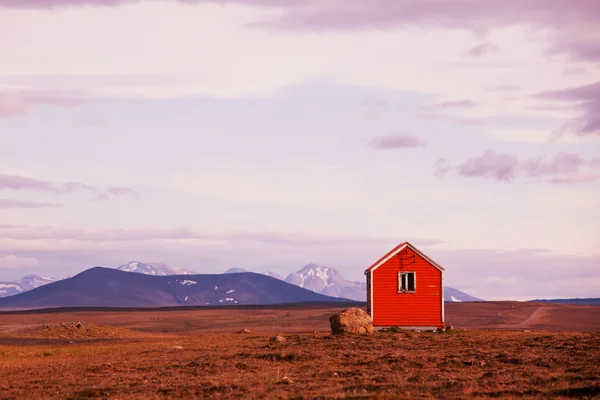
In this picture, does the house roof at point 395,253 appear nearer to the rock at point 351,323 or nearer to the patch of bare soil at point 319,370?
the rock at point 351,323

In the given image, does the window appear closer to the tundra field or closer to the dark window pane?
the dark window pane

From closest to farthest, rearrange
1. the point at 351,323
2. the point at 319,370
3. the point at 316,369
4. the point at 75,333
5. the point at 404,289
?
the point at 319,370 → the point at 316,369 → the point at 351,323 → the point at 404,289 → the point at 75,333

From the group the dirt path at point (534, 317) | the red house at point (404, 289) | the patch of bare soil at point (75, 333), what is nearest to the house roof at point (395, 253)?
the red house at point (404, 289)

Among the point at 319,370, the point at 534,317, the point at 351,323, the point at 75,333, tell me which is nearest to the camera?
the point at 319,370

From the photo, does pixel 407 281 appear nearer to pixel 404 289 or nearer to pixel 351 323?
pixel 404 289

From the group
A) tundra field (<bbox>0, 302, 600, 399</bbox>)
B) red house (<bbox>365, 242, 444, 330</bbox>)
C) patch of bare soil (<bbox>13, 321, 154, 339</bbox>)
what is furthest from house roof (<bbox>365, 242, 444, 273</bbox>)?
patch of bare soil (<bbox>13, 321, 154, 339</bbox>)

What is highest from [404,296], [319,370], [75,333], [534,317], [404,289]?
[404,289]

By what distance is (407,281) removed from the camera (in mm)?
61125

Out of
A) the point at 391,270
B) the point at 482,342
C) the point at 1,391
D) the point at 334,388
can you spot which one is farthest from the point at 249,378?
the point at 391,270

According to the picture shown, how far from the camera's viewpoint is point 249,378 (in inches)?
1246

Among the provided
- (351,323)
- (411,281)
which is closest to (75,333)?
(351,323)

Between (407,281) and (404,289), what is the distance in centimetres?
62

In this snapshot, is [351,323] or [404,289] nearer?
[351,323]

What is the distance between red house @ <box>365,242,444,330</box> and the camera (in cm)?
6106
